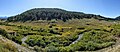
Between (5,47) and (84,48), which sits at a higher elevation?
(5,47)

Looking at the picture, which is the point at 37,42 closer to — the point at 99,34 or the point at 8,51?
the point at 99,34

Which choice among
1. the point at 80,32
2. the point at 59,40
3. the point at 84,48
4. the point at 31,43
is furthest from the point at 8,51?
the point at 80,32

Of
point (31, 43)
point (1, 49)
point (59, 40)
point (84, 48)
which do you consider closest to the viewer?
point (1, 49)

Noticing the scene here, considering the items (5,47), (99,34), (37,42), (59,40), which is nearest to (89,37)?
(99,34)

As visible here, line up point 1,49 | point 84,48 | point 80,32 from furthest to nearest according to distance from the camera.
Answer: point 80,32 < point 84,48 < point 1,49

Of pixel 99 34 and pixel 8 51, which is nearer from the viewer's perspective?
pixel 8 51

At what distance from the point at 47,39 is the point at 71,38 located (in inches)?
524

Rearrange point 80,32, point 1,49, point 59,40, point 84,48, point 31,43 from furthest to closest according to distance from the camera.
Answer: point 80,32
point 59,40
point 31,43
point 84,48
point 1,49

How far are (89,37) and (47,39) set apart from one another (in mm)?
22124

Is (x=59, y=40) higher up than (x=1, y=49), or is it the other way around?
(x=1, y=49)

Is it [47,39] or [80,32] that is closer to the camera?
[47,39]

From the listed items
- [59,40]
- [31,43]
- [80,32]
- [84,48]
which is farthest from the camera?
[80,32]

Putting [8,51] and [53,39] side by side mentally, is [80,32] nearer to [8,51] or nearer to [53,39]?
[53,39]

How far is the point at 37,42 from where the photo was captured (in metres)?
109
